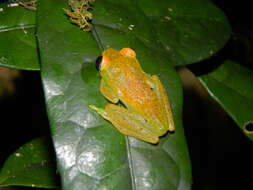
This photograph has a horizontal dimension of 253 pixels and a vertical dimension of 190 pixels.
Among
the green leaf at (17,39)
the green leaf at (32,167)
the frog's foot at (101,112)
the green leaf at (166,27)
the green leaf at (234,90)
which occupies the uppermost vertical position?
the green leaf at (166,27)

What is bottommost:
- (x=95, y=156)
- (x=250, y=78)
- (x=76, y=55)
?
(x=250, y=78)

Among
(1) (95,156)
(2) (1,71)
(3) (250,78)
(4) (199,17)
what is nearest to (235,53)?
(3) (250,78)

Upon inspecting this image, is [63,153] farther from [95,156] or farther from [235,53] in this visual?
[235,53]

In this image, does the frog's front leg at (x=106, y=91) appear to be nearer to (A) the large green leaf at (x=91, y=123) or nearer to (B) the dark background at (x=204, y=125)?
(A) the large green leaf at (x=91, y=123)

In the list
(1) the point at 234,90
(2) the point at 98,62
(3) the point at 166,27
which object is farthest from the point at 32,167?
(1) the point at 234,90

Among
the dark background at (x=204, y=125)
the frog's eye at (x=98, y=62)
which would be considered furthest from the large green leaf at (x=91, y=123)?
the dark background at (x=204, y=125)

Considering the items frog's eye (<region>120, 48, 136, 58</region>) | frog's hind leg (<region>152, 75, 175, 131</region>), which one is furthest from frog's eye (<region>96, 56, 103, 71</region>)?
frog's hind leg (<region>152, 75, 175, 131</region>)
